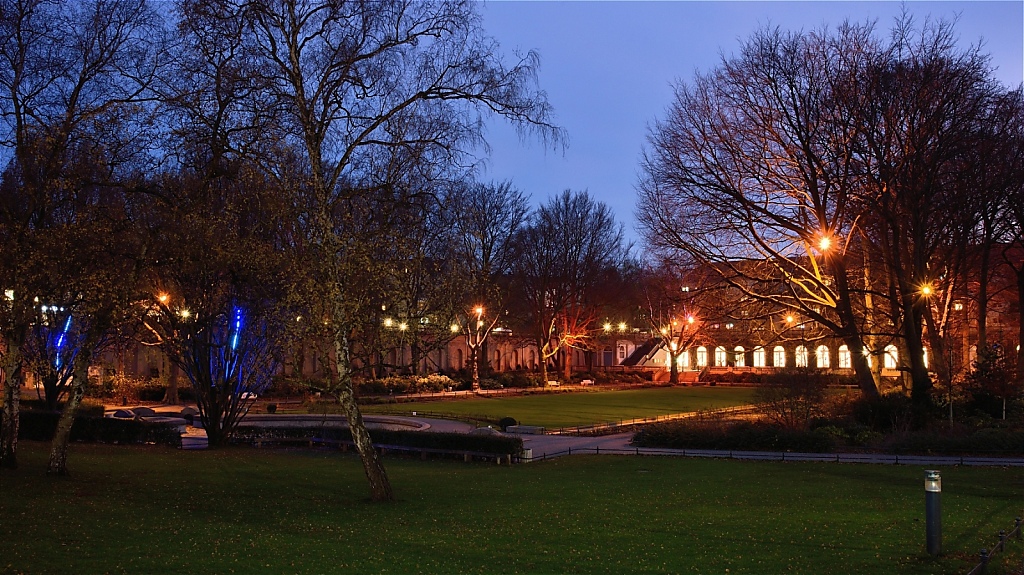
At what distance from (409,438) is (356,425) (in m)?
12.1

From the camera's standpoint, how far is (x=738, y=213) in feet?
99.4

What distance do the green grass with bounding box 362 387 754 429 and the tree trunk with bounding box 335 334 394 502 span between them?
19.4m

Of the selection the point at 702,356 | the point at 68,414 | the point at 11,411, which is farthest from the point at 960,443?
the point at 702,356

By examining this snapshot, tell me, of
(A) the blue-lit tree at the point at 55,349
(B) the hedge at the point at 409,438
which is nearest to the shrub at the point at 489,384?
(A) the blue-lit tree at the point at 55,349

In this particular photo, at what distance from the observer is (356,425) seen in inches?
552

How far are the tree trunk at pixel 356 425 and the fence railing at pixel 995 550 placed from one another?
362 inches

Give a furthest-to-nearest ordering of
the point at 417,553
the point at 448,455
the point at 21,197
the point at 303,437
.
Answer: the point at 303,437, the point at 448,455, the point at 21,197, the point at 417,553

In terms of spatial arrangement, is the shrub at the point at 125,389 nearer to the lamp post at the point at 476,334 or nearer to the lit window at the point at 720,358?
the lamp post at the point at 476,334

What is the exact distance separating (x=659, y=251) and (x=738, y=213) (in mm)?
3847

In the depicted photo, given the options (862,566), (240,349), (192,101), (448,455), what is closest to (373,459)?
(192,101)

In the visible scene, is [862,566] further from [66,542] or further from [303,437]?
[303,437]

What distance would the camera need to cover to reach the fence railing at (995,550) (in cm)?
845

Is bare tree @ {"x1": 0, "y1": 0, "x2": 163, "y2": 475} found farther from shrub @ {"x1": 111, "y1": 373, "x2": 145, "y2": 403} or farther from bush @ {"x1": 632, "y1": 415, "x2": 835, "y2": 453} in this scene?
shrub @ {"x1": 111, "y1": 373, "x2": 145, "y2": 403}

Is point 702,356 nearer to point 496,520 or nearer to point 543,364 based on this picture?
point 543,364
